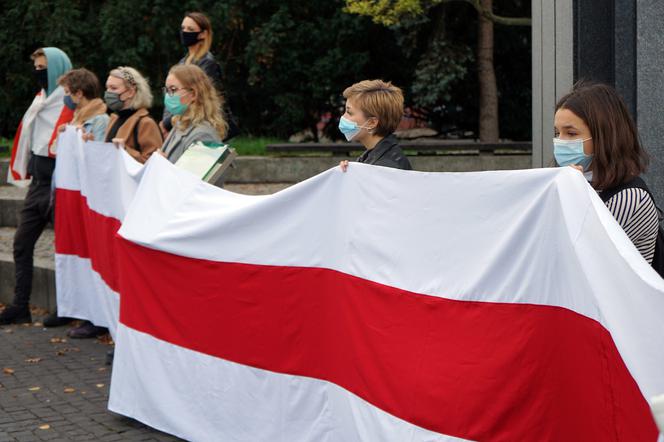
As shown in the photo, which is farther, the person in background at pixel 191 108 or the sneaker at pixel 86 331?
the sneaker at pixel 86 331

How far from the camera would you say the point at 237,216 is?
539 cm

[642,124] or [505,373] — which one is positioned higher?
[642,124]

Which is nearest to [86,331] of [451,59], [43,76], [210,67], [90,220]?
[90,220]

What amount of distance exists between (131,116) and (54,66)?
1769 millimetres

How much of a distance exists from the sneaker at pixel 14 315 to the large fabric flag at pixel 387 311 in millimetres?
3412

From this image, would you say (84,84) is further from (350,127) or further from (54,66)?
(350,127)

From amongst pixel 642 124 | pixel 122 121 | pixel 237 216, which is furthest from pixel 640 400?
pixel 122 121

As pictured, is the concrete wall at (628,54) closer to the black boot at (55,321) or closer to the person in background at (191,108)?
Answer: the person in background at (191,108)

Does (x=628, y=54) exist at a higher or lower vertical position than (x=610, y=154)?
higher

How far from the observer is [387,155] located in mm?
5320

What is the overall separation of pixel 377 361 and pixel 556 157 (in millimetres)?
1053

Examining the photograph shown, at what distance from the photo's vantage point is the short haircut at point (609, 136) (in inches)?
159

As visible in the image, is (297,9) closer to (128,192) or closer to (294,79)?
(294,79)

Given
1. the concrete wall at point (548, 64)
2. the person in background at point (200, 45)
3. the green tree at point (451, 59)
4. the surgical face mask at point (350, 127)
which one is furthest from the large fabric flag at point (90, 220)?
the green tree at point (451, 59)
